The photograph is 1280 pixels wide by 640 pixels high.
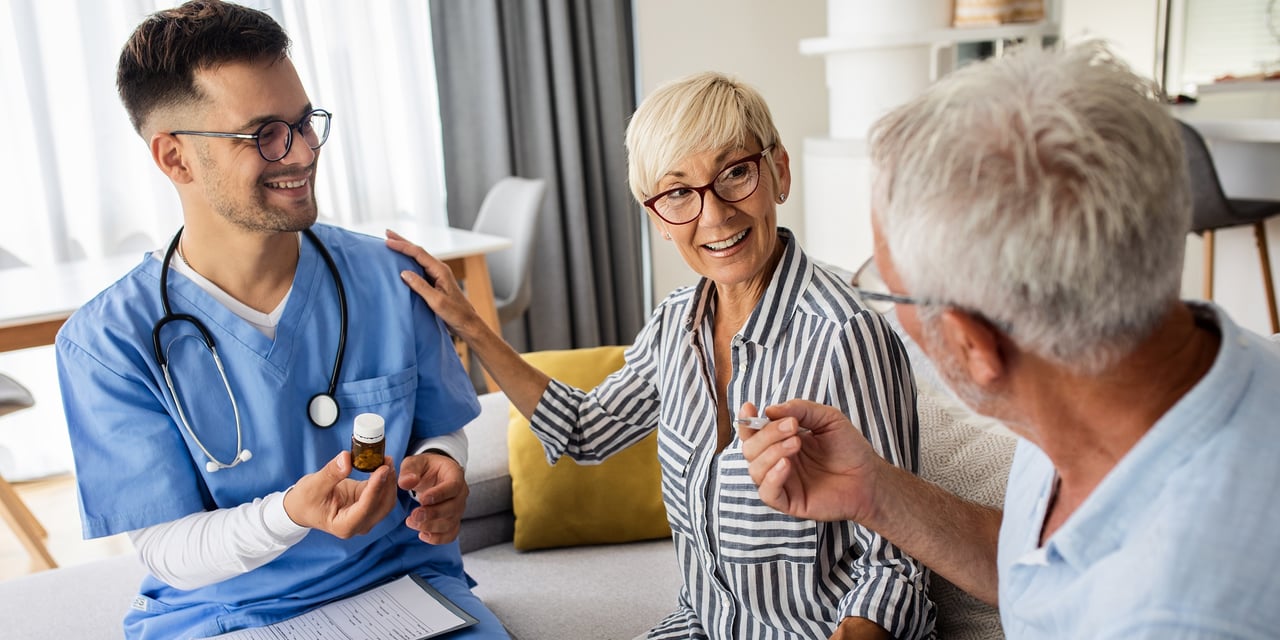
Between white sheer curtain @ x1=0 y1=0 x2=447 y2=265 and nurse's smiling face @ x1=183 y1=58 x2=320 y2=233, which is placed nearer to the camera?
nurse's smiling face @ x1=183 y1=58 x2=320 y2=233

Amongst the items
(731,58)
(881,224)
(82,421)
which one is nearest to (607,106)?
(731,58)

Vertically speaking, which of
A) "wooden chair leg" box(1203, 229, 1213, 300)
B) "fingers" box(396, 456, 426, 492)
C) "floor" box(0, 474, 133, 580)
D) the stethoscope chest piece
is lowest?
"floor" box(0, 474, 133, 580)

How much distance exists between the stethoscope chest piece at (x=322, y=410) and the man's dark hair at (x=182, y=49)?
42 cm

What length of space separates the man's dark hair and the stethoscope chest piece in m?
0.42

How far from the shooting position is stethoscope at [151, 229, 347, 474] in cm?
133

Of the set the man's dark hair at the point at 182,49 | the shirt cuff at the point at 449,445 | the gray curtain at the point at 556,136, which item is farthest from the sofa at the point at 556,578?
the gray curtain at the point at 556,136

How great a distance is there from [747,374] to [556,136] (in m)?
2.99

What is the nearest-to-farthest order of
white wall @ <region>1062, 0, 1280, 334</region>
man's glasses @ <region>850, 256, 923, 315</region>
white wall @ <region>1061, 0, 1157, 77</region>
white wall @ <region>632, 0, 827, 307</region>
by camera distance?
1. man's glasses @ <region>850, 256, 923, 315</region>
2. white wall @ <region>1062, 0, 1280, 334</region>
3. white wall @ <region>632, 0, 827, 307</region>
4. white wall @ <region>1061, 0, 1157, 77</region>

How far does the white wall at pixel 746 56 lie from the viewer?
4355mm

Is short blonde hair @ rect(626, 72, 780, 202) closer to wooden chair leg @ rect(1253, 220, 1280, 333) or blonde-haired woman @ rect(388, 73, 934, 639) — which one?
blonde-haired woman @ rect(388, 73, 934, 639)

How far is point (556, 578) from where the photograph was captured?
186 centimetres

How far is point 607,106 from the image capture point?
13.9ft

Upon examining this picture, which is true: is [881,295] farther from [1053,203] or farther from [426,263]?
[426,263]

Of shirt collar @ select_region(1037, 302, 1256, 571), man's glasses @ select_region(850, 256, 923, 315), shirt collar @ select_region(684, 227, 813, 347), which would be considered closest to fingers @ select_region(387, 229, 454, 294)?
shirt collar @ select_region(684, 227, 813, 347)
